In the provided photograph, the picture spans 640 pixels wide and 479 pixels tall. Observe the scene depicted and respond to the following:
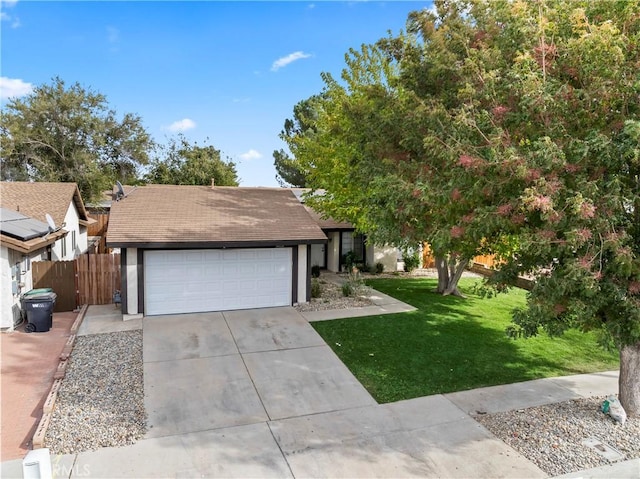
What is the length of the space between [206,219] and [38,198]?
807cm

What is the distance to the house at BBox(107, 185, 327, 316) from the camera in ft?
37.2

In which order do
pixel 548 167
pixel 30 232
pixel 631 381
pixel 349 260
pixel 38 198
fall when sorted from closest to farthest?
pixel 548 167
pixel 631 381
pixel 30 232
pixel 38 198
pixel 349 260

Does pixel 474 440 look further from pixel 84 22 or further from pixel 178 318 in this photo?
pixel 84 22

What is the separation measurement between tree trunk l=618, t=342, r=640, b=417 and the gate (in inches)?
530

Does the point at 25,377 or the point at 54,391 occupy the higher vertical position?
the point at 54,391

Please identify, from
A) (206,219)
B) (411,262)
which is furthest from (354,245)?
(206,219)

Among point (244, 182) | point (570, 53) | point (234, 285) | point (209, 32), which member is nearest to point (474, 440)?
point (570, 53)

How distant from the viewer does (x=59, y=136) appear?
94.0 feet

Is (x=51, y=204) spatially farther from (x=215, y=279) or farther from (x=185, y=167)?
(x=185, y=167)

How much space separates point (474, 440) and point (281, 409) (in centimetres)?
301

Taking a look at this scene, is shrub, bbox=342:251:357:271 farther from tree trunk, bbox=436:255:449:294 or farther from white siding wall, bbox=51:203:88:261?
white siding wall, bbox=51:203:88:261

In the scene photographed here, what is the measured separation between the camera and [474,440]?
19.7 feet

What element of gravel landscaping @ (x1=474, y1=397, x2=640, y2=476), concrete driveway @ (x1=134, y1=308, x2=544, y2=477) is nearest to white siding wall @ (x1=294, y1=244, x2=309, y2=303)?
concrete driveway @ (x1=134, y1=308, x2=544, y2=477)

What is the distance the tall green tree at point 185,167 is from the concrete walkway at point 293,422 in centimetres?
2615
